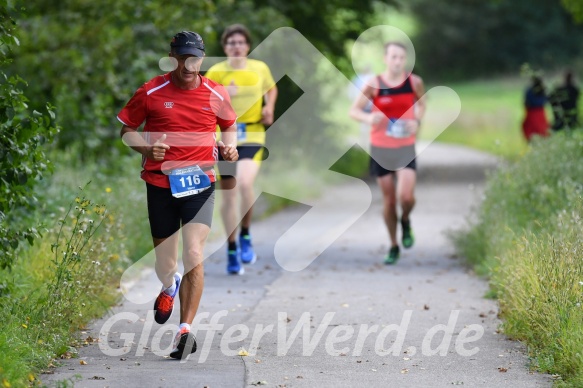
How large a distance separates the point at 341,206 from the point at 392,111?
7758mm

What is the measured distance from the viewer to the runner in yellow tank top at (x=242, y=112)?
10.8 m

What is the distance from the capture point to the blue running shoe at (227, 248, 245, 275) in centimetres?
1074

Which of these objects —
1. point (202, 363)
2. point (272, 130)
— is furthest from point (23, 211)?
point (272, 130)

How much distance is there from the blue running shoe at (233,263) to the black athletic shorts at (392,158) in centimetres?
175

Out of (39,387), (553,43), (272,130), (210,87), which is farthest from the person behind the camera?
(553,43)

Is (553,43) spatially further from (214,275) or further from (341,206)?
(214,275)

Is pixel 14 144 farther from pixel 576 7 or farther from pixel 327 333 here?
pixel 576 7

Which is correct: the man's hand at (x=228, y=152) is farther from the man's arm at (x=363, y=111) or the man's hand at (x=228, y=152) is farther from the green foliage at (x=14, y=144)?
the man's arm at (x=363, y=111)

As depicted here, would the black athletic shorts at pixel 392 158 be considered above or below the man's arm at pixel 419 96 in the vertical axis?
below

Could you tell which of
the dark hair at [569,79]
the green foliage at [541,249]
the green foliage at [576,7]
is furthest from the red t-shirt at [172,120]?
the dark hair at [569,79]

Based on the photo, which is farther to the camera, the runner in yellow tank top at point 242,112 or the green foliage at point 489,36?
the green foliage at point 489,36

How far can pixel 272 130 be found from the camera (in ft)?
77.7

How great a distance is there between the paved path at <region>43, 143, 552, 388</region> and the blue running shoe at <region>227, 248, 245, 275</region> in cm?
11

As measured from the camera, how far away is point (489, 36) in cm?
7044
